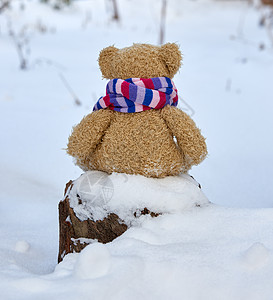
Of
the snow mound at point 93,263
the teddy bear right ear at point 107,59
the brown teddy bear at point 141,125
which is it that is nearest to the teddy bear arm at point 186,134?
the brown teddy bear at point 141,125

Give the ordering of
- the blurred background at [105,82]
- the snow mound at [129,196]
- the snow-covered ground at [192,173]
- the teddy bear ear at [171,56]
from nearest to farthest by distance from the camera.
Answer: the snow-covered ground at [192,173], the snow mound at [129,196], the teddy bear ear at [171,56], the blurred background at [105,82]

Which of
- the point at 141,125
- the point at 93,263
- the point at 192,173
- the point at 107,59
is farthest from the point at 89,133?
the point at 192,173

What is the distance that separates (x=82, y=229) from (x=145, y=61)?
0.58 metres

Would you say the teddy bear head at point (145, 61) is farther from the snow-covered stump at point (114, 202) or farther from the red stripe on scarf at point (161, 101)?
the snow-covered stump at point (114, 202)

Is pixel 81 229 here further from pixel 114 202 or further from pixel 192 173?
pixel 192 173

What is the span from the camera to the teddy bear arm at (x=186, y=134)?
3.77 feet

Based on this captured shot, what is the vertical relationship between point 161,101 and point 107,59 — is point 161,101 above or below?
below

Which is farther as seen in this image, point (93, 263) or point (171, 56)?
point (171, 56)

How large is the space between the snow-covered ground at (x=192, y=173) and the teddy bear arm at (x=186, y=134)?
174mm

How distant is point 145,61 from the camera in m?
1.19

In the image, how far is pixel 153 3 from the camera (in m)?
8.73

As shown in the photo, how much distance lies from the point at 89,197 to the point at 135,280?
372mm

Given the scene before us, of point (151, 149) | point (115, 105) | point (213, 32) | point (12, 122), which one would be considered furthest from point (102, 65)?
point (213, 32)

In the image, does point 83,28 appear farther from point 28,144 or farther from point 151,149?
point 151,149
